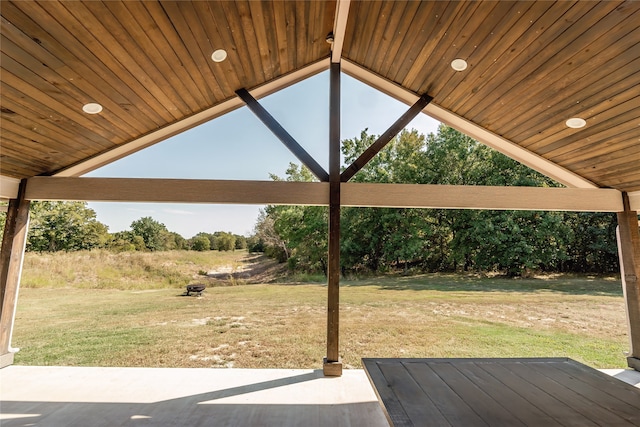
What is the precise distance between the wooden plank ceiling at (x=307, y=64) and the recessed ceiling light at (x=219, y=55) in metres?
0.05

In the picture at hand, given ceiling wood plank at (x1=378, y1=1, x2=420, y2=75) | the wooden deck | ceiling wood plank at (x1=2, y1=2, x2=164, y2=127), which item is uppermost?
ceiling wood plank at (x1=378, y1=1, x2=420, y2=75)

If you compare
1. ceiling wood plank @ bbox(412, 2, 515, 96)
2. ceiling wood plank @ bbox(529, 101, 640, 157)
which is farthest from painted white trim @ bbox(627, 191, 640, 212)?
ceiling wood plank @ bbox(412, 2, 515, 96)

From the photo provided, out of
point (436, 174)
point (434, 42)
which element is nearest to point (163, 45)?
point (434, 42)

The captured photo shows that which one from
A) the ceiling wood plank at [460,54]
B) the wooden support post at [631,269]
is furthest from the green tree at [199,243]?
the wooden support post at [631,269]

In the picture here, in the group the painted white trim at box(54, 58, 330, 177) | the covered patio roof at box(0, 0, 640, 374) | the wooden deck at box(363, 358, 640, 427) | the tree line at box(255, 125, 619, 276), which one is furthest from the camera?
the tree line at box(255, 125, 619, 276)

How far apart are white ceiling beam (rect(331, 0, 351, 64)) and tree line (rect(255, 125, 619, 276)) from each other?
4.44 metres

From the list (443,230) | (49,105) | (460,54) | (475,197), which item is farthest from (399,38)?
(443,230)

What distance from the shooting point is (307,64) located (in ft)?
11.3

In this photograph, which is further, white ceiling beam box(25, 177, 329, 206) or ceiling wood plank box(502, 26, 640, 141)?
white ceiling beam box(25, 177, 329, 206)

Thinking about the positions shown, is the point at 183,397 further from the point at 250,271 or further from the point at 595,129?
the point at 250,271

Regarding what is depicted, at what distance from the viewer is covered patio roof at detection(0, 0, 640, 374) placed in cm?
201

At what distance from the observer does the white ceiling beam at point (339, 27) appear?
2334 mm

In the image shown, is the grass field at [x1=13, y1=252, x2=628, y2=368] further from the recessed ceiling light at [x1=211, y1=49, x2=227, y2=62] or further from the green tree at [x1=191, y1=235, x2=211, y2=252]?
the recessed ceiling light at [x1=211, y1=49, x2=227, y2=62]

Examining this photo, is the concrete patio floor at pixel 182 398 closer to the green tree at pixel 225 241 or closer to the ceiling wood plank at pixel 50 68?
the ceiling wood plank at pixel 50 68
